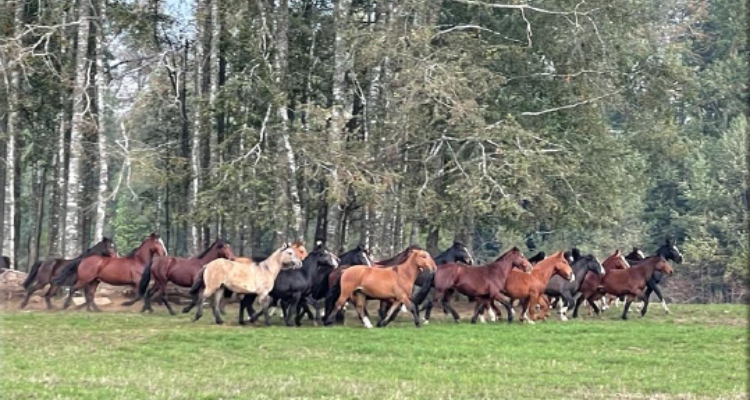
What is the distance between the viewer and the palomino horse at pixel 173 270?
69.9 ft

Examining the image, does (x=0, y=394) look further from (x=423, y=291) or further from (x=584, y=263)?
(x=584, y=263)

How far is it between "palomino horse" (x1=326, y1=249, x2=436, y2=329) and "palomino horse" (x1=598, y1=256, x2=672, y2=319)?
5.19 m

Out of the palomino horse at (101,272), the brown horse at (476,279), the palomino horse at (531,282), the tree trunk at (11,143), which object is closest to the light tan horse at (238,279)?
the palomino horse at (101,272)

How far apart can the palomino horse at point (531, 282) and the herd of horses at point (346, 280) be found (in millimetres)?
20

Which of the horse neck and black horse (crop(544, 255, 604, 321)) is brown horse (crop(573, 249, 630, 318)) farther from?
the horse neck

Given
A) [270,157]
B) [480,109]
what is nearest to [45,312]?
[270,157]

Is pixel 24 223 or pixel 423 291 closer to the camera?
pixel 423 291

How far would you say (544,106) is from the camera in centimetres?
2938

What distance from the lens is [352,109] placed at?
2970 centimetres

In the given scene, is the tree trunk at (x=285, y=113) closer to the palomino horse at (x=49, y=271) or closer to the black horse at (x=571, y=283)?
the palomino horse at (x=49, y=271)

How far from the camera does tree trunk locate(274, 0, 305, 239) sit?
2528 cm

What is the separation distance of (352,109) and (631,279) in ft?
34.9

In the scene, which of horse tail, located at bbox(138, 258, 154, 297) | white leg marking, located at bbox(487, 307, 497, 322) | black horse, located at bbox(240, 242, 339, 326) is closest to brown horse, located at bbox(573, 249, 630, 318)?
white leg marking, located at bbox(487, 307, 497, 322)

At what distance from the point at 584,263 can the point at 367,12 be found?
37.6 ft
